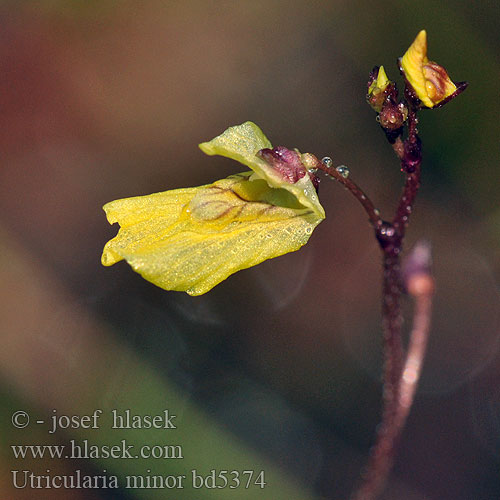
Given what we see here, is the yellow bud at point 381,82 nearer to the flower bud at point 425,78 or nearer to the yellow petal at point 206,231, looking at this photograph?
the flower bud at point 425,78

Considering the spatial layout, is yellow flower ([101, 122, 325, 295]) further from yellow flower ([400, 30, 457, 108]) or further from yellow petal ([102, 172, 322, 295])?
yellow flower ([400, 30, 457, 108])

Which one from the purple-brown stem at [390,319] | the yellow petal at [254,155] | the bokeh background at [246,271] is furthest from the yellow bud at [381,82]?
the bokeh background at [246,271]

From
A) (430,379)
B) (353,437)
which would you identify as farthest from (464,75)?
(353,437)

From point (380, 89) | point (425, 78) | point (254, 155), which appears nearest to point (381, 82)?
point (380, 89)

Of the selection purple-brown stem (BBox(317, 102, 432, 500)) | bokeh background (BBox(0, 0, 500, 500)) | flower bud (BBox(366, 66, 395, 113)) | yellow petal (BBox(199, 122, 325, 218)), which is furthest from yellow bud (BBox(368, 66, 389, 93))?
bokeh background (BBox(0, 0, 500, 500))

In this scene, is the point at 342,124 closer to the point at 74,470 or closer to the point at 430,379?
the point at 430,379
